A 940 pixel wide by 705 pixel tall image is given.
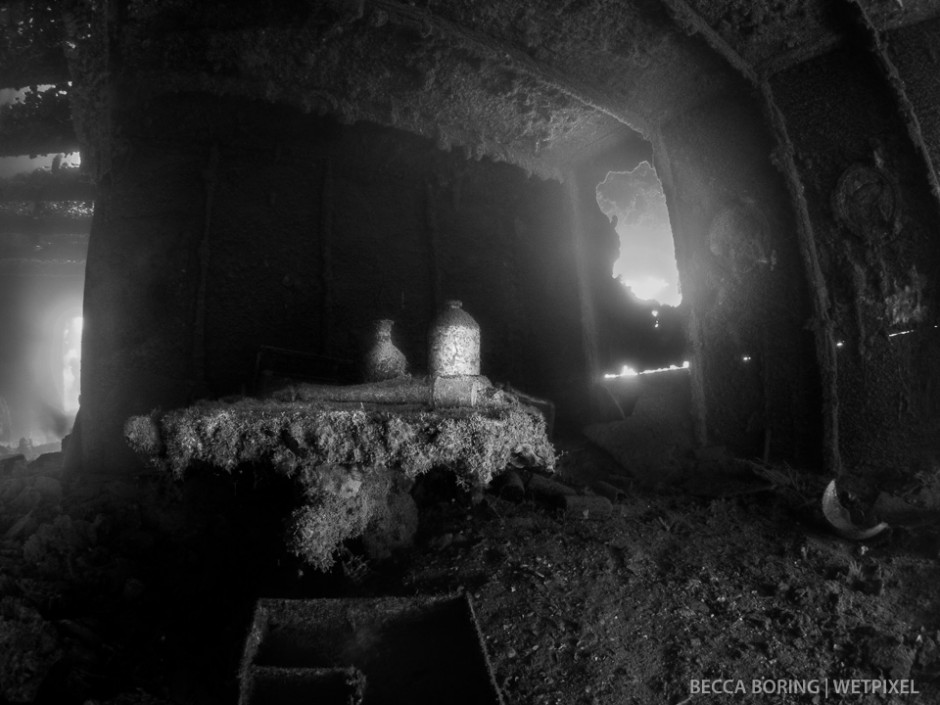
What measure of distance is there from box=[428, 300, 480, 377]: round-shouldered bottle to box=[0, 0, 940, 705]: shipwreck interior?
3 centimetres

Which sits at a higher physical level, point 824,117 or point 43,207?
point 43,207

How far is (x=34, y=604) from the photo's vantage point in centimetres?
240

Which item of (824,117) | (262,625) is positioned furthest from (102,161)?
(824,117)

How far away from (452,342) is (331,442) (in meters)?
1.24

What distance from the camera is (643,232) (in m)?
30.5

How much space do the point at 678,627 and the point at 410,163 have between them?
425 cm

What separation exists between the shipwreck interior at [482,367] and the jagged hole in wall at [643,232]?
49.3 feet

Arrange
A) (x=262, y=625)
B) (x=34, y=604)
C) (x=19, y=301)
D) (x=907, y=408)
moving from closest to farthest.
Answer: (x=262, y=625) < (x=34, y=604) < (x=907, y=408) < (x=19, y=301)

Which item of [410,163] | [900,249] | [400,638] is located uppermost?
[410,163]

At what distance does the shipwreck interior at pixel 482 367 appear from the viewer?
82.3 inches

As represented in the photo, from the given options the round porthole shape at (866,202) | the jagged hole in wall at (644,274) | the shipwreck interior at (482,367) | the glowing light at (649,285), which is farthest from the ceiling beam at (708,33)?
the glowing light at (649,285)

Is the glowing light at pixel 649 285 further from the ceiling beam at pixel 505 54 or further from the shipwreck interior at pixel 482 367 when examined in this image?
the ceiling beam at pixel 505 54

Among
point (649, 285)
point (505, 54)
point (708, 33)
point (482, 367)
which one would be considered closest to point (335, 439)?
point (482, 367)

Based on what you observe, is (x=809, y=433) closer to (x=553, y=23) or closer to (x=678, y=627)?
(x=678, y=627)
